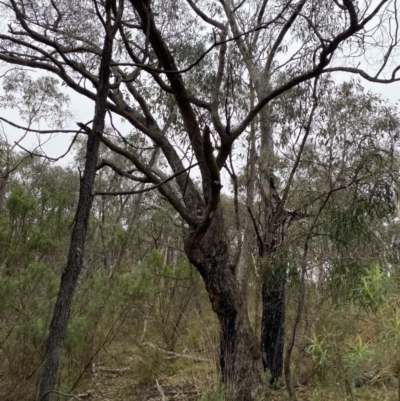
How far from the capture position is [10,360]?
14.8 ft

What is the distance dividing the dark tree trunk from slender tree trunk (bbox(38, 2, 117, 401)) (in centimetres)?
399

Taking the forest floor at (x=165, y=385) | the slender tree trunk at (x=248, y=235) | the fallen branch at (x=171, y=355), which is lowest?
the forest floor at (x=165, y=385)

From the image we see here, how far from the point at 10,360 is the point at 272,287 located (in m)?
3.06

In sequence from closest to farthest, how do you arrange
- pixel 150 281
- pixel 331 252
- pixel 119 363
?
pixel 331 252 → pixel 150 281 → pixel 119 363

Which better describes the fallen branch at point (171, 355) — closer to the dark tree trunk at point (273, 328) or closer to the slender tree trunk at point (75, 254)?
the dark tree trunk at point (273, 328)

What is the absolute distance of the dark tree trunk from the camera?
5.92 meters

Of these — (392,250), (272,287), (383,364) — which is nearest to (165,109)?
(272,287)

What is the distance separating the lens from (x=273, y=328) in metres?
6.10

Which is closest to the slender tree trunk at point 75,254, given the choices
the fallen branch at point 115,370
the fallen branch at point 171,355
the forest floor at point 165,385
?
the forest floor at point 165,385

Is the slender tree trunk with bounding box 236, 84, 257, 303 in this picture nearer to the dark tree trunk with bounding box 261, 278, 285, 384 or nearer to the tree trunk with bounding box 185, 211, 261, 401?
the dark tree trunk with bounding box 261, 278, 285, 384

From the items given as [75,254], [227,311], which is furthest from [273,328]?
[75,254]

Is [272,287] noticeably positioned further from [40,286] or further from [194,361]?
[40,286]

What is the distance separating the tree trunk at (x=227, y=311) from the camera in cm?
511

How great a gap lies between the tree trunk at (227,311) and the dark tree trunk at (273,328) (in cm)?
71
